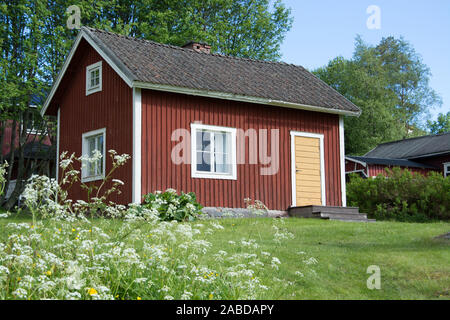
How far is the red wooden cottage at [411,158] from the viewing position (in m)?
28.5

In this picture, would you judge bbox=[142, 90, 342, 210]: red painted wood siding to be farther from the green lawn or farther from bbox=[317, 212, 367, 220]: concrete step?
the green lawn

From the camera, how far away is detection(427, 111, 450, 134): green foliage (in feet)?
154

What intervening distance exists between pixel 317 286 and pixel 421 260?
1943 millimetres

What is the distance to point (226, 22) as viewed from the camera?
29688 mm

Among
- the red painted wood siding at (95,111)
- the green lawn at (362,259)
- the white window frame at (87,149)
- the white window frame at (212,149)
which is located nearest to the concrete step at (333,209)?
the white window frame at (212,149)

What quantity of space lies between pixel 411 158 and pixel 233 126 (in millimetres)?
19111

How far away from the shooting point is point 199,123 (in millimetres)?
15117

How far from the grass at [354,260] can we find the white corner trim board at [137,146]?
3328 millimetres

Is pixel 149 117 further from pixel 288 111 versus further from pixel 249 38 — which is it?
pixel 249 38

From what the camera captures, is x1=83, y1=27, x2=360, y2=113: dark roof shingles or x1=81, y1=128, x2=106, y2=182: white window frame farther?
x1=81, y1=128, x2=106, y2=182: white window frame

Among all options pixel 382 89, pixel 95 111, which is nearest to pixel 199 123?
pixel 95 111

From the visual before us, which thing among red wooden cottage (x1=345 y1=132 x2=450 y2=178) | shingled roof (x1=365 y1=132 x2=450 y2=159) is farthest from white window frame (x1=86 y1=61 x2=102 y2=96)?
shingled roof (x1=365 y1=132 x2=450 y2=159)

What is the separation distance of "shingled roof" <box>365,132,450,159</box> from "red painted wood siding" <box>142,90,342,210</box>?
1491cm

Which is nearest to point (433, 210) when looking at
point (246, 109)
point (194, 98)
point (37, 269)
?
point (246, 109)
